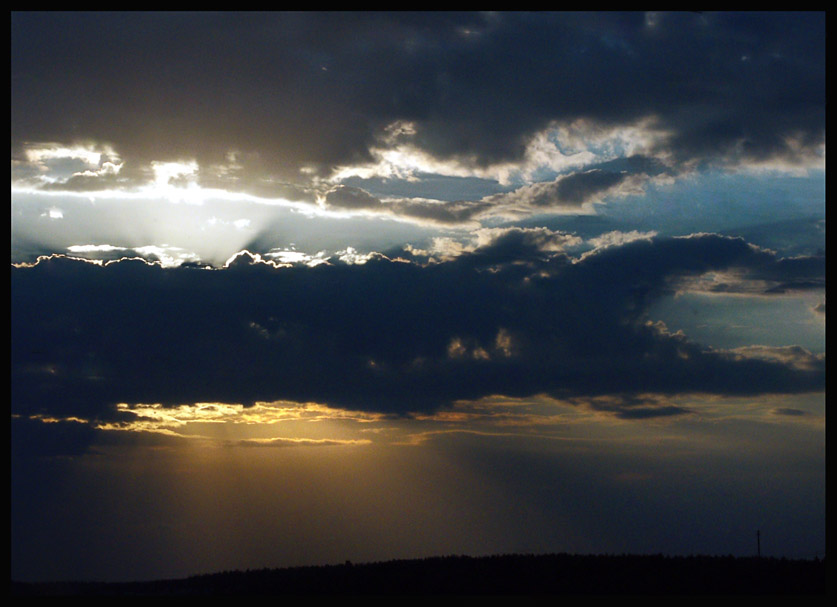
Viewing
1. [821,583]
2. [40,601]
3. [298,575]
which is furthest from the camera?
[298,575]

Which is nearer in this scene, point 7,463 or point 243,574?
point 7,463

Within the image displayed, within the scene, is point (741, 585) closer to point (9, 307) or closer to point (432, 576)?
point (432, 576)

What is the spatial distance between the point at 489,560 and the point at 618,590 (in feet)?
51.7

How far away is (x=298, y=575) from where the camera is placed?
7781 cm

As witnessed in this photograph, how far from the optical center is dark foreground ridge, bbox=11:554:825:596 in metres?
66.9

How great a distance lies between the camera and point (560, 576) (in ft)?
235

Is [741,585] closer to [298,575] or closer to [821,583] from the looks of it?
[821,583]

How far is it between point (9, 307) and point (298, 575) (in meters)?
42.9

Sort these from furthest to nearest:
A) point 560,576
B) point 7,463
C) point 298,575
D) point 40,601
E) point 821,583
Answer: point 298,575 < point 560,576 < point 821,583 < point 40,601 < point 7,463

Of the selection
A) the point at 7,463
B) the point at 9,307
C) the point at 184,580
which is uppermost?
the point at 9,307

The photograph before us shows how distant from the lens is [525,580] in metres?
70.9

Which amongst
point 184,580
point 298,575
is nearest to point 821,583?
point 298,575

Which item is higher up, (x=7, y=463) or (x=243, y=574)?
(x=7, y=463)

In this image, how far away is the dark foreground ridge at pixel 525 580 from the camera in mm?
66875
